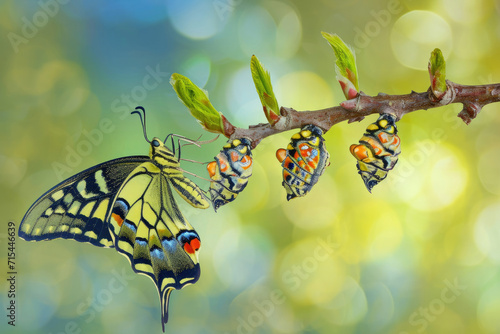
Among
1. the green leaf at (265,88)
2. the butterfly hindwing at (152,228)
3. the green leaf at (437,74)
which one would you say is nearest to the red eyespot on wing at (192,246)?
the butterfly hindwing at (152,228)

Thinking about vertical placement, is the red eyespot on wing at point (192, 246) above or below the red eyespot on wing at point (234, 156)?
below

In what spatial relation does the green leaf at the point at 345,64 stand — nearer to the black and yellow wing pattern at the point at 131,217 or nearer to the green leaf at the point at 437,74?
the green leaf at the point at 437,74

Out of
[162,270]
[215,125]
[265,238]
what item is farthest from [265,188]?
[215,125]

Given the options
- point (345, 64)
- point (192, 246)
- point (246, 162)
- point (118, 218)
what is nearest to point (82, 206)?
point (118, 218)

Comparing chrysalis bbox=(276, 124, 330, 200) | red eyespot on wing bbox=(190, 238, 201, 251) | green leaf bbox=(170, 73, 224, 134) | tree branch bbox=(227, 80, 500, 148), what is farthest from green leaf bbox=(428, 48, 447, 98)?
red eyespot on wing bbox=(190, 238, 201, 251)

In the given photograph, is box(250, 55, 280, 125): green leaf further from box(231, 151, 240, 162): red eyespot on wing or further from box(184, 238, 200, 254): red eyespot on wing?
box(184, 238, 200, 254): red eyespot on wing

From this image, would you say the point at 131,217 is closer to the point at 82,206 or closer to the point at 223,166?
the point at 82,206
